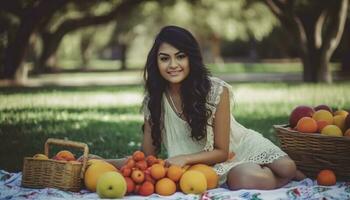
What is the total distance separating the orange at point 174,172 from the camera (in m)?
4.00

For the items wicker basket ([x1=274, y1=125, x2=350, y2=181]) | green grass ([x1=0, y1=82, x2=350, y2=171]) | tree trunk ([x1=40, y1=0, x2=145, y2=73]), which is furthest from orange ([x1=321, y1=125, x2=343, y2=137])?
tree trunk ([x1=40, y1=0, x2=145, y2=73])

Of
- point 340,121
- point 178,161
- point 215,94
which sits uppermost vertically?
point 215,94

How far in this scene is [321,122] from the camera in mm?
4750

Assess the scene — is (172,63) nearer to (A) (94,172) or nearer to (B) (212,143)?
(B) (212,143)

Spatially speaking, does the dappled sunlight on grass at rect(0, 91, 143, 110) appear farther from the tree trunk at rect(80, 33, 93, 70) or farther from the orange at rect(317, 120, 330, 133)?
the tree trunk at rect(80, 33, 93, 70)

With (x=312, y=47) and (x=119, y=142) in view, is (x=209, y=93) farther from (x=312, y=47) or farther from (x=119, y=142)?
(x=312, y=47)

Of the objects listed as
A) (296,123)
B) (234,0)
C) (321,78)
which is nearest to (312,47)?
(321,78)

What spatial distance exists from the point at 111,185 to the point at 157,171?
35 cm

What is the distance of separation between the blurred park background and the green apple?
147cm

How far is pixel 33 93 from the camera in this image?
15.1m

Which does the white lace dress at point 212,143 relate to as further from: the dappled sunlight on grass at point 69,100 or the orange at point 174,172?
the dappled sunlight on grass at point 69,100

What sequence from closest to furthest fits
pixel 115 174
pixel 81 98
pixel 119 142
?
pixel 115 174, pixel 119 142, pixel 81 98

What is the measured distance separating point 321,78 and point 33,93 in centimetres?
958

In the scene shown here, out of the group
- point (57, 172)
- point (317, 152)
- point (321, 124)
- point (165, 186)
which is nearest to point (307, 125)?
point (321, 124)
